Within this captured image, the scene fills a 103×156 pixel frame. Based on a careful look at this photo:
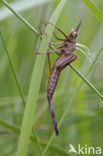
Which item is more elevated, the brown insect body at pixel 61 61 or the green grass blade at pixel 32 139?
the brown insect body at pixel 61 61

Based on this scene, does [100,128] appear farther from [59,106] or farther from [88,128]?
[59,106]

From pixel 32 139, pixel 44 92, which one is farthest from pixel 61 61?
pixel 44 92

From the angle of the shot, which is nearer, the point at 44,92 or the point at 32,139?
the point at 32,139

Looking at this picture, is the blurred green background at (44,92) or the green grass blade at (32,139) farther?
the blurred green background at (44,92)

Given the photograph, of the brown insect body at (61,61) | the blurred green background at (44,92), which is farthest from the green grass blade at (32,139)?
the brown insect body at (61,61)

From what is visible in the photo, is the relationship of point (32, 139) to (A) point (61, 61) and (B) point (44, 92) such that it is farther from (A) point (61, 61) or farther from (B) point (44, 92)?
(B) point (44, 92)

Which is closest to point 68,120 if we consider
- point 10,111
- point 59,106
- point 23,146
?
point 59,106

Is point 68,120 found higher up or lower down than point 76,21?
lower down

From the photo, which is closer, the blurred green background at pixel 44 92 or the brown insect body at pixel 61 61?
the brown insect body at pixel 61 61

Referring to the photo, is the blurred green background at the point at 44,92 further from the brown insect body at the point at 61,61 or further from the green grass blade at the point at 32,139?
the brown insect body at the point at 61,61
